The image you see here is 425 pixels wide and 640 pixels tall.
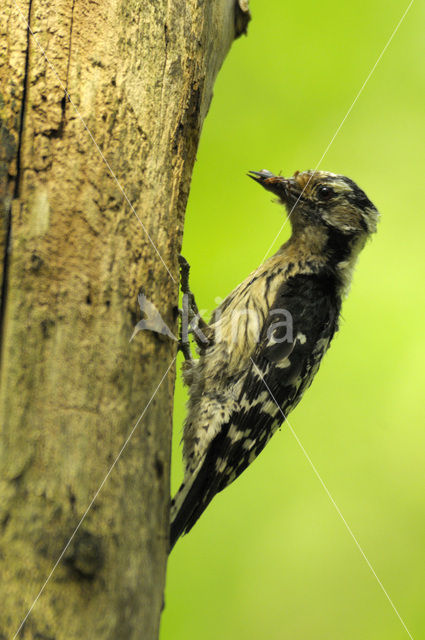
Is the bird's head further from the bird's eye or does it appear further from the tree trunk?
the tree trunk

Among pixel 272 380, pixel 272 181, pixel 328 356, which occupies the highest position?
pixel 272 181

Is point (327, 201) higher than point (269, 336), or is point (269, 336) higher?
point (327, 201)

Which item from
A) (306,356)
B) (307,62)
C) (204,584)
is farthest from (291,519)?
(307,62)

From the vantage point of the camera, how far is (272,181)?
7.80 feet

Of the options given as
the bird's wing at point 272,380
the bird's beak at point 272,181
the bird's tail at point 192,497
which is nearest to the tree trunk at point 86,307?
the bird's tail at point 192,497

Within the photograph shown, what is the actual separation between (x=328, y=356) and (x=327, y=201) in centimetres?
79

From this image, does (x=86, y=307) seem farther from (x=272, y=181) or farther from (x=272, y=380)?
(x=272, y=181)

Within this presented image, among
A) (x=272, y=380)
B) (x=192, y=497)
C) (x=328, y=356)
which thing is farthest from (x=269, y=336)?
(x=328, y=356)

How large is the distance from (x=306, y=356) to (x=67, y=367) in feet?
3.88

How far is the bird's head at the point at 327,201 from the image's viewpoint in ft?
7.75

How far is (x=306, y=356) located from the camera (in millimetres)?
2148

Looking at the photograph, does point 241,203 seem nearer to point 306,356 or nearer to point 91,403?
point 306,356

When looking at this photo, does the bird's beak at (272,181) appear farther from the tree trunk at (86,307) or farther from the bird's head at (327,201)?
the tree trunk at (86,307)

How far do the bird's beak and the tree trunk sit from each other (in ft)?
3.19
